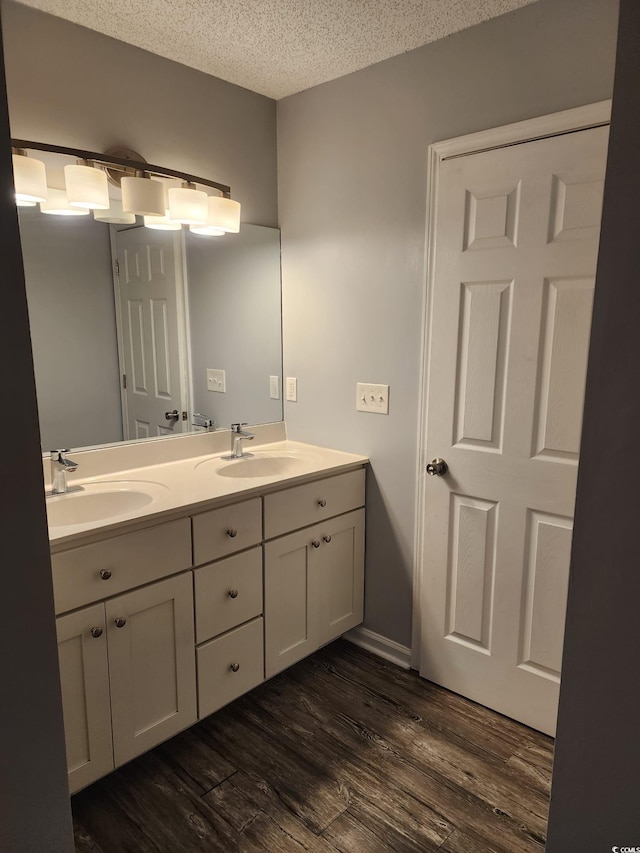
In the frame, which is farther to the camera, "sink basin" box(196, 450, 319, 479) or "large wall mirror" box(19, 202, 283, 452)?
"sink basin" box(196, 450, 319, 479)

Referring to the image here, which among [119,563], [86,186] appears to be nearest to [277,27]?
[86,186]

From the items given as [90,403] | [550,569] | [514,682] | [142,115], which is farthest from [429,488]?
[142,115]

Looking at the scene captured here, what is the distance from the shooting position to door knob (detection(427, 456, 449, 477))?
2.05m

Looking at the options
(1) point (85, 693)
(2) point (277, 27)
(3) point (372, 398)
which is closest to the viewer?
(1) point (85, 693)

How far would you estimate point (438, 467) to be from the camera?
6.72ft

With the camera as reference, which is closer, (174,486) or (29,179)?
(29,179)

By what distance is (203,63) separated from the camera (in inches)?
80.9

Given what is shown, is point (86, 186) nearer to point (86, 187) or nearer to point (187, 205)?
point (86, 187)

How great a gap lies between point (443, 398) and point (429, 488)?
0.36 m

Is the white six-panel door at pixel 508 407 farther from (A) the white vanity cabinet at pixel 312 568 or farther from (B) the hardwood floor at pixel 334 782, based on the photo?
(A) the white vanity cabinet at pixel 312 568

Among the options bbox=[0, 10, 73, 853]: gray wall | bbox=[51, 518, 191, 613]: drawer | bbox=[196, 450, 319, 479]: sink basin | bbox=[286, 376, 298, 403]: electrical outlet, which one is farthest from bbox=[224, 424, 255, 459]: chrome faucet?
bbox=[0, 10, 73, 853]: gray wall

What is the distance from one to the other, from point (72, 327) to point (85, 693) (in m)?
1.17

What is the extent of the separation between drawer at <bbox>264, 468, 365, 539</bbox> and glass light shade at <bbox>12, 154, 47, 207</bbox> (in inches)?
48.2

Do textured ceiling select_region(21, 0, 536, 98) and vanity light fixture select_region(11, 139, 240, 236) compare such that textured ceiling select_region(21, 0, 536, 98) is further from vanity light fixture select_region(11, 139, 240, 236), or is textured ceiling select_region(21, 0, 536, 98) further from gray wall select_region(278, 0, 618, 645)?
vanity light fixture select_region(11, 139, 240, 236)
